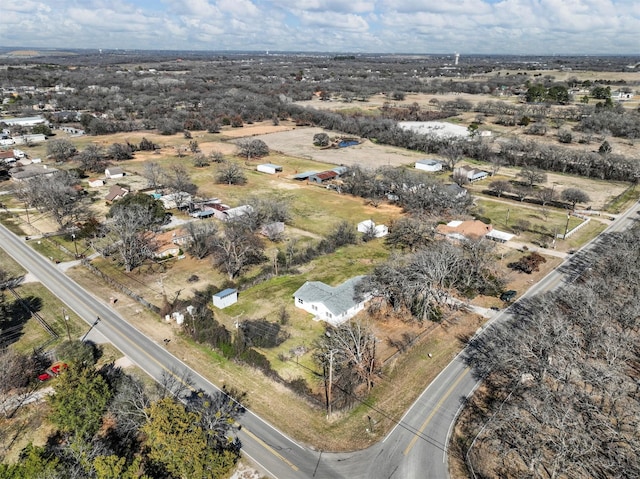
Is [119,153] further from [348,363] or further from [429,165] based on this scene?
[348,363]

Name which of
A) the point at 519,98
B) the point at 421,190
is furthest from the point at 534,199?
the point at 519,98

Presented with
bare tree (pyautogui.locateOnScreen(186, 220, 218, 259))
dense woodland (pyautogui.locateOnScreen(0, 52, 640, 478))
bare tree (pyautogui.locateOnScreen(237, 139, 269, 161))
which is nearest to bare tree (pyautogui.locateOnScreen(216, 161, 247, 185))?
dense woodland (pyautogui.locateOnScreen(0, 52, 640, 478))

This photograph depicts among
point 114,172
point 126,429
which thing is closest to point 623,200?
point 126,429

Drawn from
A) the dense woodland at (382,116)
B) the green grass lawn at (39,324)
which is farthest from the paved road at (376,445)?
the dense woodland at (382,116)

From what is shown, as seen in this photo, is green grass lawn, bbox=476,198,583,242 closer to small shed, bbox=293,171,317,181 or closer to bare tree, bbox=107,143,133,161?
small shed, bbox=293,171,317,181

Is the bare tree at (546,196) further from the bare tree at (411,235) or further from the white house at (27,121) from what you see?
the white house at (27,121)
